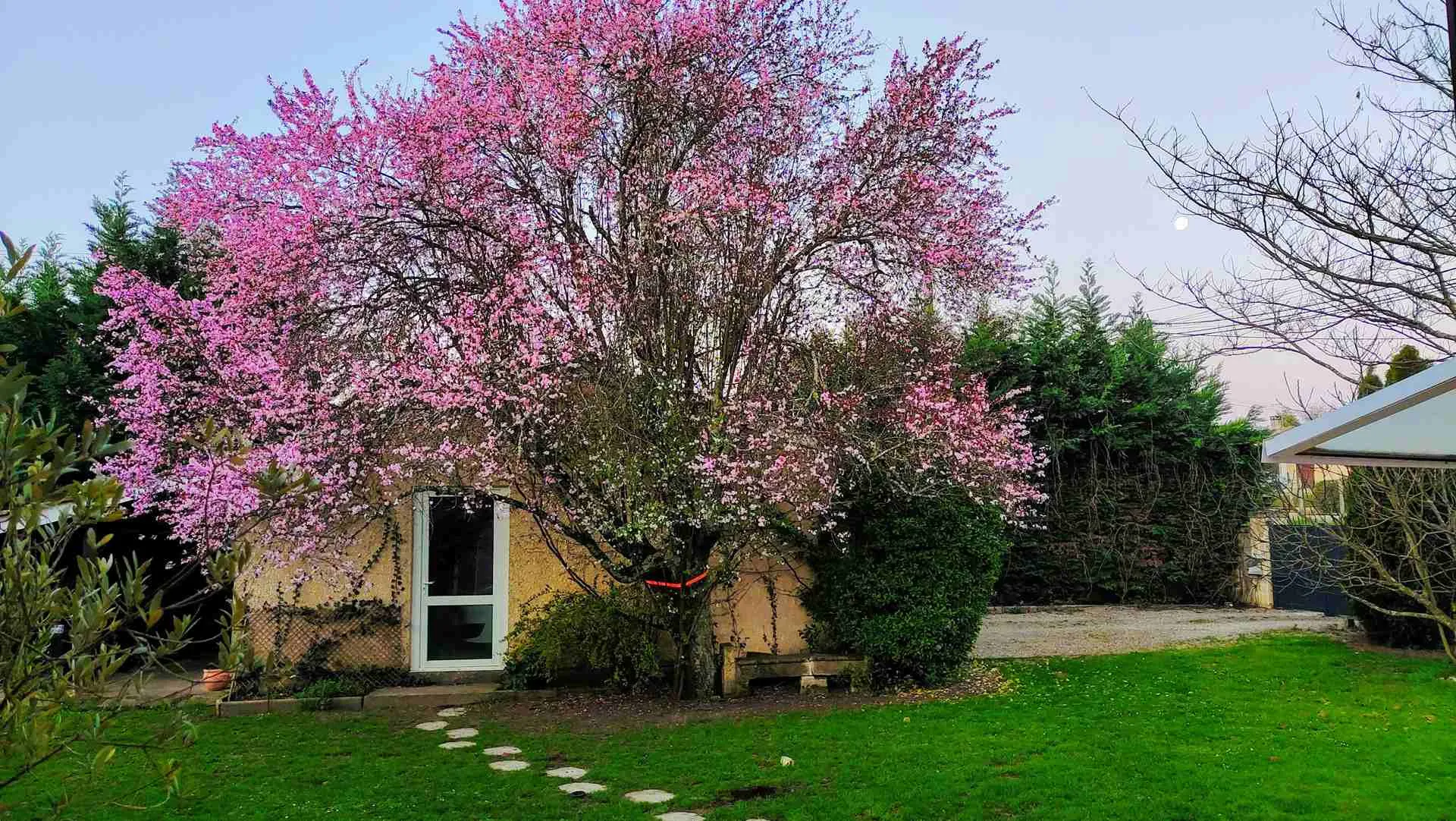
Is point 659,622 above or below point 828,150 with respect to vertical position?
below

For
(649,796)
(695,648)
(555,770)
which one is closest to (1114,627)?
(695,648)

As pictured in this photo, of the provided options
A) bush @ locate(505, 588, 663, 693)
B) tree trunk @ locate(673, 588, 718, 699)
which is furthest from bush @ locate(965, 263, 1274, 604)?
bush @ locate(505, 588, 663, 693)

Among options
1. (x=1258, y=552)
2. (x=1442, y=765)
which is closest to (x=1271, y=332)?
(x=1442, y=765)

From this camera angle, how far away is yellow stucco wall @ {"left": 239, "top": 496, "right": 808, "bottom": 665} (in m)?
9.79

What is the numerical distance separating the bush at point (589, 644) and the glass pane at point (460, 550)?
82cm

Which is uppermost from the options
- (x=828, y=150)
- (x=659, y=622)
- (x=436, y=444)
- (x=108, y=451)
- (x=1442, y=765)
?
(x=828, y=150)

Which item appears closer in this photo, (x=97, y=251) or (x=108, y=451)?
(x=108, y=451)

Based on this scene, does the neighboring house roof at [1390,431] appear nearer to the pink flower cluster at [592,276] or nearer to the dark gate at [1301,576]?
the pink flower cluster at [592,276]

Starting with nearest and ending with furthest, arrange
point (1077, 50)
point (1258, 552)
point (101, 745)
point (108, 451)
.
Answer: point (108, 451) < point (101, 745) < point (1077, 50) < point (1258, 552)

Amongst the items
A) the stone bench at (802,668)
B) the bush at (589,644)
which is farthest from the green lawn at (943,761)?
the bush at (589,644)

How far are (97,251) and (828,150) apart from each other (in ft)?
32.5

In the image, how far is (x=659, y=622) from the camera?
927 cm

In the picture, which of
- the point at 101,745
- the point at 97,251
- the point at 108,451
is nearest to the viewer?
the point at 108,451

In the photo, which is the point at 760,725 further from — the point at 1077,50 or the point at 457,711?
the point at 1077,50
